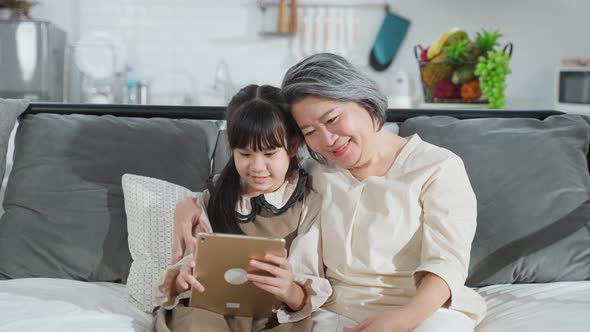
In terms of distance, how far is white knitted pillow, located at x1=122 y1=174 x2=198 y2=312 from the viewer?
179 centimetres

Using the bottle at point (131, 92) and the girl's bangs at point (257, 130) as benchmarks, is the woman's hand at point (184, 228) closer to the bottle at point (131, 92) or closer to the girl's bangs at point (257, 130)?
the girl's bangs at point (257, 130)

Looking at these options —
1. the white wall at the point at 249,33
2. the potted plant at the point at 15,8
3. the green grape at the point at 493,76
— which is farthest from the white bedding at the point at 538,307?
the potted plant at the point at 15,8

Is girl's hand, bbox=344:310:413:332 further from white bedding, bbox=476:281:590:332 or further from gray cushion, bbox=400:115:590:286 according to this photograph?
gray cushion, bbox=400:115:590:286

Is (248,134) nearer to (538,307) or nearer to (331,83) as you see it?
(331,83)

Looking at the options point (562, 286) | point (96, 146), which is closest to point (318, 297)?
point (562, 286)

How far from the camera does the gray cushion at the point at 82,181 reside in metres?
1.89

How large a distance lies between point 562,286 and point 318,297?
67 centimetres

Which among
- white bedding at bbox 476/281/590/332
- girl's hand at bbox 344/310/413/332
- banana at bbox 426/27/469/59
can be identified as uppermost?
banana at bbox 426/27/469/59

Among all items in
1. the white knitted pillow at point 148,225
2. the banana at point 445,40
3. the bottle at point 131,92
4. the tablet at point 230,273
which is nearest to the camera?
the tablet at point 230,273

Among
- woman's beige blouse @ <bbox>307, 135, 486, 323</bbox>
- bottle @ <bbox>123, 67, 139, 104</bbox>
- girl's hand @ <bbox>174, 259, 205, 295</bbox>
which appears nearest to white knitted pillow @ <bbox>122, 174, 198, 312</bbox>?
girl's hand @ <bbox>174, 259, 205, 295</bbox>

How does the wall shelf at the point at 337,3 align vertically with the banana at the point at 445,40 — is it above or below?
above

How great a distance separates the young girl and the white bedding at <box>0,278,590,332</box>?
17 cm

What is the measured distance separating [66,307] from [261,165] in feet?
1.73

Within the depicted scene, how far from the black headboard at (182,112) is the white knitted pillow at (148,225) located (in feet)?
1.11
